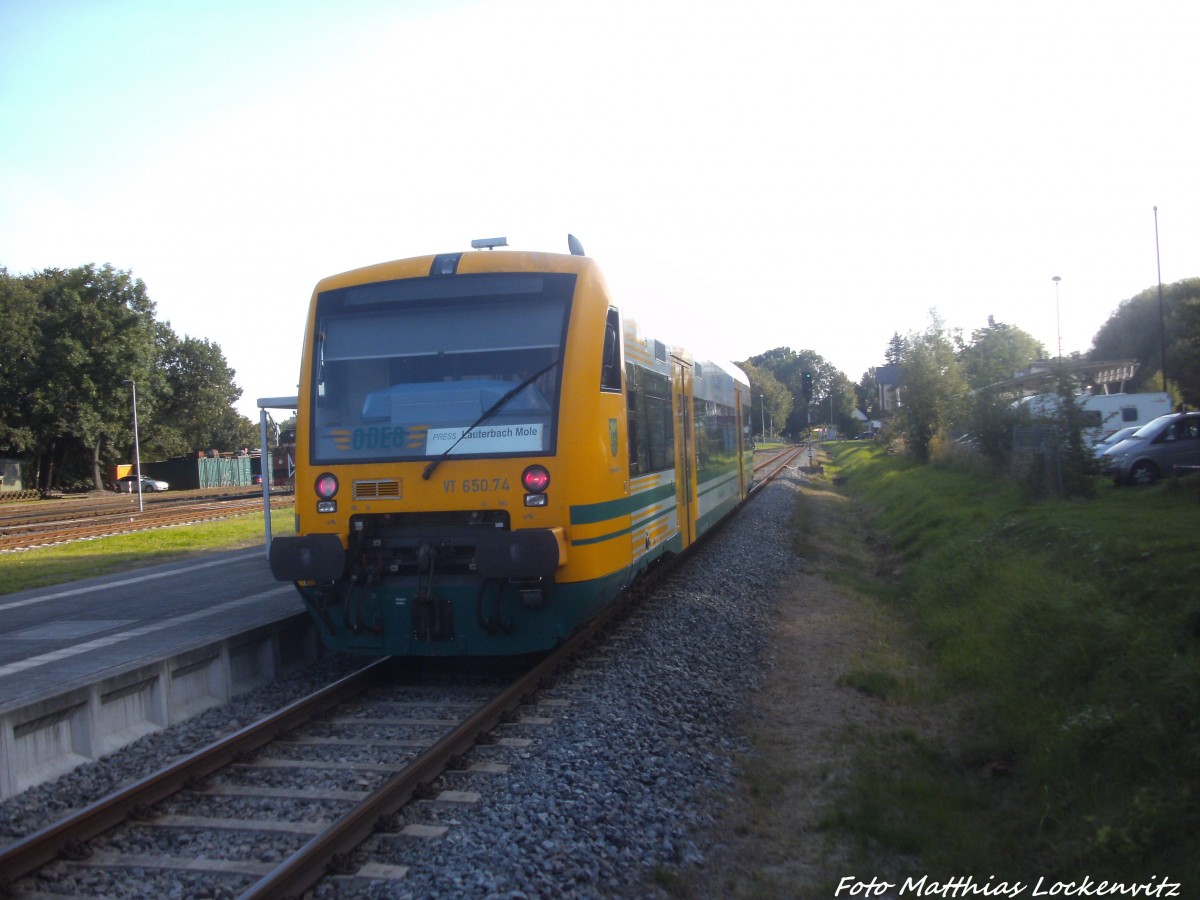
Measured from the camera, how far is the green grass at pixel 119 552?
1501 cm

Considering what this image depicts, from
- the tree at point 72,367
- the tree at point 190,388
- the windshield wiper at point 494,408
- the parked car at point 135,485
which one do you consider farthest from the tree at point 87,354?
the windshield wiper at point 494,408

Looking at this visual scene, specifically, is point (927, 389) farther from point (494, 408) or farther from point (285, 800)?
point (285, 800)

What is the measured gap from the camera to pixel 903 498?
891 inches

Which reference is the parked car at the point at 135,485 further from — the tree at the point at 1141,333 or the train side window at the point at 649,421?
the tree at the point at 1141,333

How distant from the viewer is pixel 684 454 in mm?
11938

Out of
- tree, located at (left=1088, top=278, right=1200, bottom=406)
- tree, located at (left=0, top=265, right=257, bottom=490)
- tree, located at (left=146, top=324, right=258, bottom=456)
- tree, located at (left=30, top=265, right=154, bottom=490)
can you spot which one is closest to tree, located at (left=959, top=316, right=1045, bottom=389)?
tree, located at (left=1088, top=278, right=1200, bottom=406)

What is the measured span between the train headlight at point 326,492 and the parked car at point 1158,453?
51.5 ft

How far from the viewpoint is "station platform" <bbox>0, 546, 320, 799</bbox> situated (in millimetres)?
6012

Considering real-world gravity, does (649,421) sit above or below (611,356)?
below

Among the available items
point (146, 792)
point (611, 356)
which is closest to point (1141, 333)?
point (611, 356)

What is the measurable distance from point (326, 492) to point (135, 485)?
2262 inches

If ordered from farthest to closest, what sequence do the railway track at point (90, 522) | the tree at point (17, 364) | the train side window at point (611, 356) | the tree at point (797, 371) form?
1. the tree at point (797, 371)
2. the tree at point (17, 364)
3. the railway track at point (90, 522)
4. the train side window at point (611, 356)

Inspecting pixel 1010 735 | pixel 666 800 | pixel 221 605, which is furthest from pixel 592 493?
pixel 221 605

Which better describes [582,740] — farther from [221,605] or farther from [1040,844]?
[221,605]
